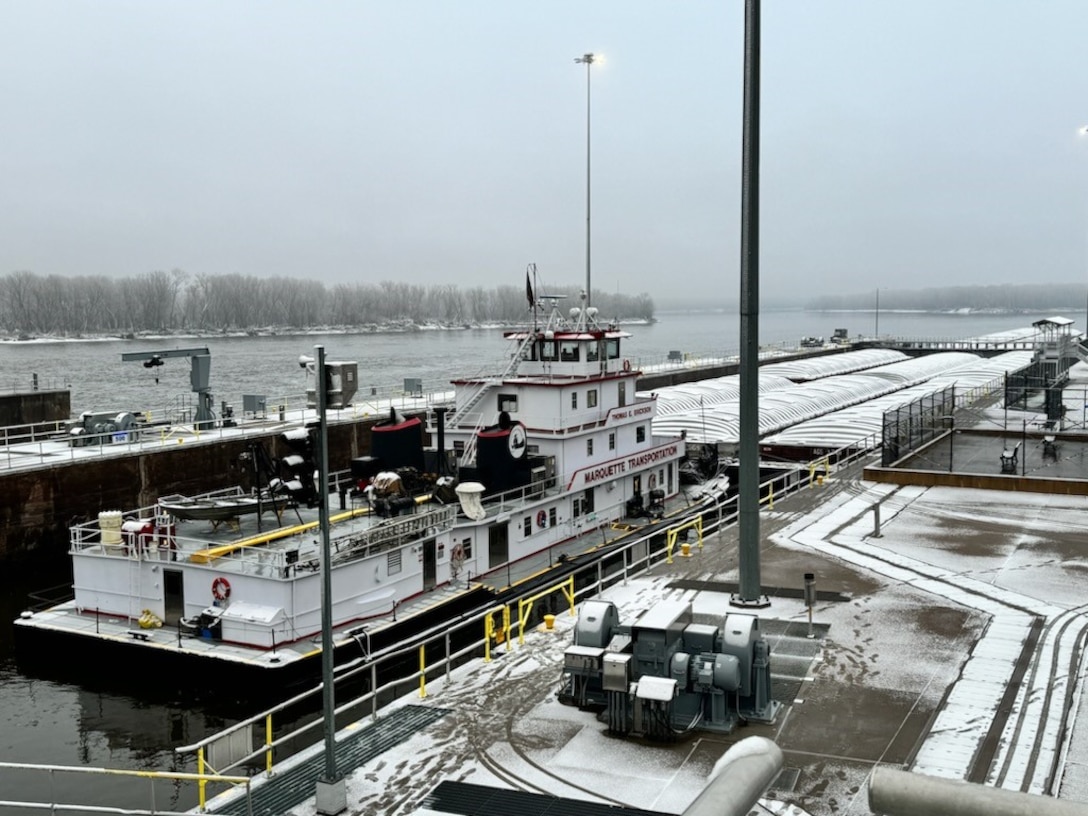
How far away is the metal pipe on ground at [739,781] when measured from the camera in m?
2.45

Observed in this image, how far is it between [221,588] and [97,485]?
16.6m

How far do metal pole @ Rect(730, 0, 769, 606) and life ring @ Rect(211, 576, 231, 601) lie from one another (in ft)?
34.4

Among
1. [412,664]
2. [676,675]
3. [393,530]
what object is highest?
[676,675]

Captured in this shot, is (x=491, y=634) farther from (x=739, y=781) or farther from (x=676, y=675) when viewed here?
(x=739, y=781)

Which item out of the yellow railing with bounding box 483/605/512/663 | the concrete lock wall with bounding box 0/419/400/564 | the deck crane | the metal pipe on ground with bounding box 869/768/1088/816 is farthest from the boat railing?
the deck crane

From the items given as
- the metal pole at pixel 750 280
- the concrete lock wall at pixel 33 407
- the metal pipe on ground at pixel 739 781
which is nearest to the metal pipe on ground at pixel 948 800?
the metal pipe on ground at pixel 739 781

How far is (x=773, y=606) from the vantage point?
17859 millimetres

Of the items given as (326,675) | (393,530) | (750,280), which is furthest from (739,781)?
(393,530)

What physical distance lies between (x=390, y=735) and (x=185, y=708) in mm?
9095

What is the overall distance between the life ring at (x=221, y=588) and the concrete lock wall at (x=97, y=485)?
10.0 meters

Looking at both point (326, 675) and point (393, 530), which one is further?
point (393, 530)

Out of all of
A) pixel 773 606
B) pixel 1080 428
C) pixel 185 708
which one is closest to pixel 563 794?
pixel 773 606

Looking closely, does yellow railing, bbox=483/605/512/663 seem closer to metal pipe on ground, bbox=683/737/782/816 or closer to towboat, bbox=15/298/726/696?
towboat, bbox=15/298/726/696

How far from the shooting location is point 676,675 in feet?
40.8
